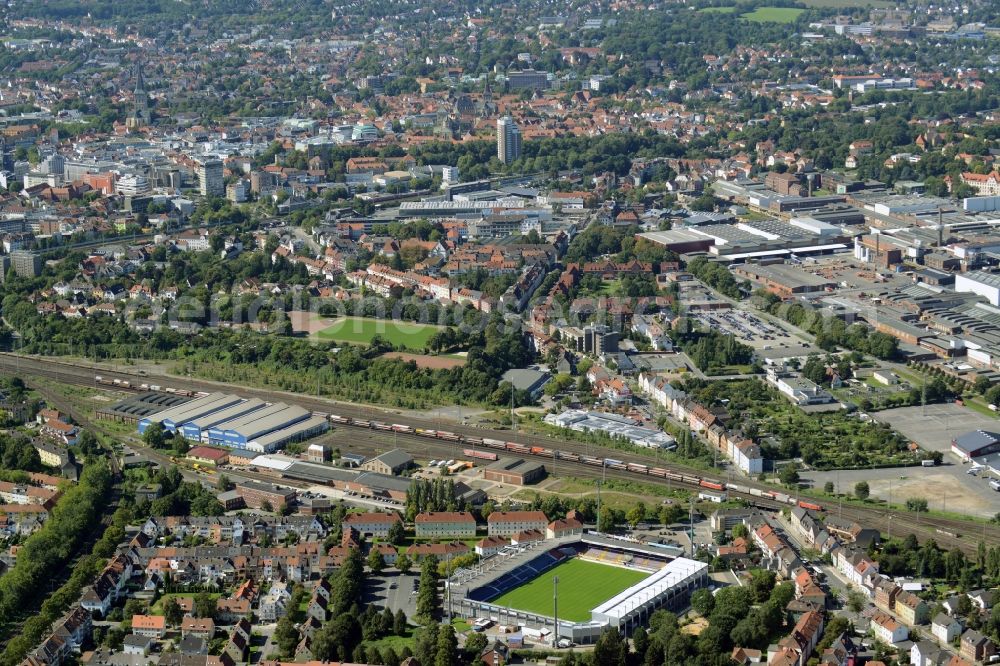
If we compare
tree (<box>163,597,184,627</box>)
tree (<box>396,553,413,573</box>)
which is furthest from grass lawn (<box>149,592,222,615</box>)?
tree (<box>396,553,413,573</box>)

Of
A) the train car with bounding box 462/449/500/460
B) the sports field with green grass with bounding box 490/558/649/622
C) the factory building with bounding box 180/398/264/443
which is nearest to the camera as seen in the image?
the sports field with green grass with bounding box 490/558/649/622

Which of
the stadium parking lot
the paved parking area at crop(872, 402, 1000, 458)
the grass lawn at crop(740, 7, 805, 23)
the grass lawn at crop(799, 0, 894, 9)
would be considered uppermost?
the grass lawn at crop(799, 0, 894, 9)

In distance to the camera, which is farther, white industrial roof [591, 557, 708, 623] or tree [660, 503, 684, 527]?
tree [660, 503, 684, 527]

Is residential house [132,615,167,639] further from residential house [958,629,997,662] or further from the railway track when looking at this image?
residential house [958,629,997,662]

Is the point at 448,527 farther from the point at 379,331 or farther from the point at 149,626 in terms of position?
the point at 379,331

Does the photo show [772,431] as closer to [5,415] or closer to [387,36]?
[5,415]

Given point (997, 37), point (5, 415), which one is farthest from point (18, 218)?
point (997, 37)

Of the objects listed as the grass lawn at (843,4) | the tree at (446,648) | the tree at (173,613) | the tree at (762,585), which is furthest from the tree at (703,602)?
the grass lawn at (843,4)
